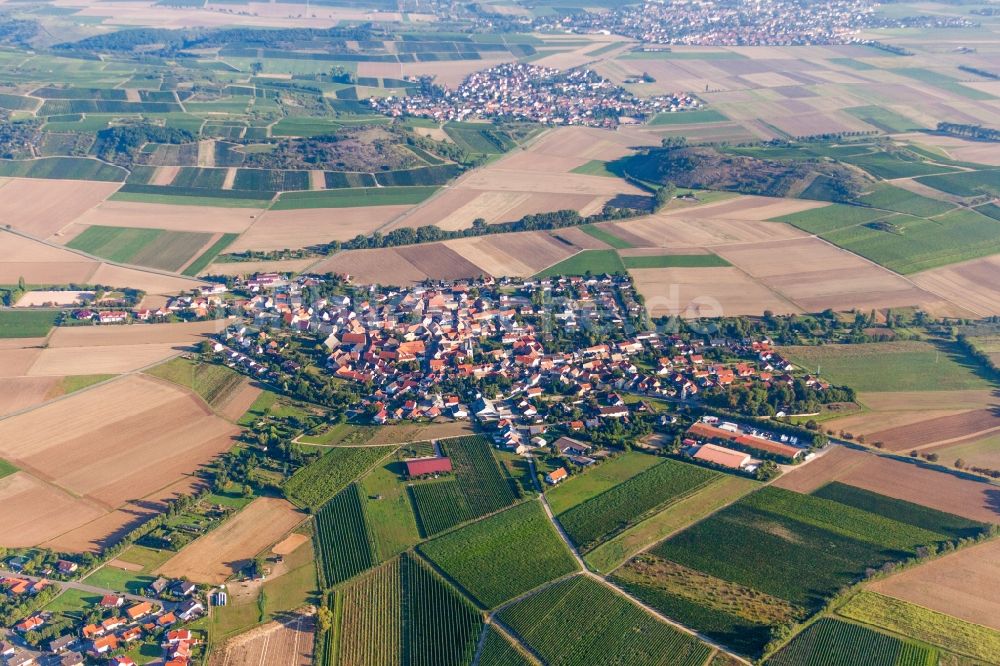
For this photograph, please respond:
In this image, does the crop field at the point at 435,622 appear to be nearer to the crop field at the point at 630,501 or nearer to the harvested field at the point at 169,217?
the crop field at the point at 630,501

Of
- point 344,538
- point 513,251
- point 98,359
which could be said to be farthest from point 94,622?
point 513,251

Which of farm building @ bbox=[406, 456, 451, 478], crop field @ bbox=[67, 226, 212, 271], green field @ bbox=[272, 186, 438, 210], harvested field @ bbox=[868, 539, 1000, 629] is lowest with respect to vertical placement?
harvested field @ bbox=[868, 539, 1000, 629]

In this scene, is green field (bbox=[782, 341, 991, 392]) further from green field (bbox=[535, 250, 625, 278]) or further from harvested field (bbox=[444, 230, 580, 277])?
harvested field (bbox=[444, 230, 580, 277])

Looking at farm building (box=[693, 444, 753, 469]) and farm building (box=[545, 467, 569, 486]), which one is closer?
farm building (box=[545, 467, 569, 486])

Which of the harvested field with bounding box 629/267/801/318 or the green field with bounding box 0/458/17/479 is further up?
the harvested field with bounding box 629/267/801/318

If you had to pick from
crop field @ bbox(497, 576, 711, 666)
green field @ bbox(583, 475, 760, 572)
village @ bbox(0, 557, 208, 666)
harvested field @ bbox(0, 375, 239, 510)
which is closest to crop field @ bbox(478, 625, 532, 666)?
crop field @ bbox(497, 576, 711, 666)

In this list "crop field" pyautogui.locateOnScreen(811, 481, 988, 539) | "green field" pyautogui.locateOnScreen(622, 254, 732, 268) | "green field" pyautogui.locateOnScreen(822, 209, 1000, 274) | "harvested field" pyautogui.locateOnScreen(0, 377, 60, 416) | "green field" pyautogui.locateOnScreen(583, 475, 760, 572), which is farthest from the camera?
"green field" pyautogui.locateOnScreen(822, 209, 1000, 274)

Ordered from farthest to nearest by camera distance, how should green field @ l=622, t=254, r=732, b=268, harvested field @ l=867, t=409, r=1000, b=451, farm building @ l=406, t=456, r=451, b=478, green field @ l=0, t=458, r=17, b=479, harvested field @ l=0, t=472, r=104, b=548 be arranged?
green field @ l=622, t=254, r=732, b=268, harvested field @ l=867, t=409, r=1000, b=451, farm building @ l=406, t=456, r=451, b=478, green field @ l=0, t=458, r=17, b=479, harvested field @ l=0, t=472, r=104, b=548
